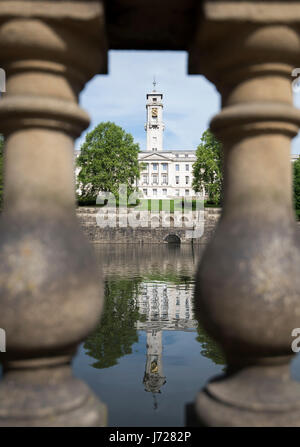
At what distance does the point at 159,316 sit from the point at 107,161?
36.8 m

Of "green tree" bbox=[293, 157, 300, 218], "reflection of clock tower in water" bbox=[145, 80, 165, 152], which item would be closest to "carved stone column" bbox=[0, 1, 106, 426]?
"green tree" bbox=[293, 157, 300, 218]

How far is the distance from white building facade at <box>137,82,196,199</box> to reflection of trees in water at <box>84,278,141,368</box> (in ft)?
238

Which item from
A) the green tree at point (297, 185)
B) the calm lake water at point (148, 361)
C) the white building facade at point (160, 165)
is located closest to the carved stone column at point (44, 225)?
the calm lake water at point (148, 361)

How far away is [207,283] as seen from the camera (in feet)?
4.62

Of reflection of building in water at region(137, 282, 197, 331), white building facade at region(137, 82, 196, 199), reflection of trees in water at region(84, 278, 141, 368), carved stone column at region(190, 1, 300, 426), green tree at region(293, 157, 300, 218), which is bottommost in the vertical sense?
reflection of building in water at region(137, 282, 197, 331)

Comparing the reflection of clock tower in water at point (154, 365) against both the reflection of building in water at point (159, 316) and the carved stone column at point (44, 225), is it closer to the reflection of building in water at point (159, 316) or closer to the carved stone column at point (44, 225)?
the reflection of building in water at point (159, 316)

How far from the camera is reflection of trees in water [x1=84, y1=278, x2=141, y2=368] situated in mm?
4713

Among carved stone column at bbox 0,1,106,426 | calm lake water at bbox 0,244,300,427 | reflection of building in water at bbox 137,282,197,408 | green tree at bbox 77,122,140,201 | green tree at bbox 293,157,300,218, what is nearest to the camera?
carved stone column at bbox 0,1,106,426

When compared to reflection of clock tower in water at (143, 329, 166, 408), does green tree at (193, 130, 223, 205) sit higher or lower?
higher

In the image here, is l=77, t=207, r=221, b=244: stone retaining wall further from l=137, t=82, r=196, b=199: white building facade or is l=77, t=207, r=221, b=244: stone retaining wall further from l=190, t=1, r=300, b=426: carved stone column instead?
l=137, t=82, r=196, b=199: white building facade

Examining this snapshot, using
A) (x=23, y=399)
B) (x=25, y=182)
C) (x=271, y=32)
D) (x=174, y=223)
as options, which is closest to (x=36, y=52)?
(x=25, y=182)

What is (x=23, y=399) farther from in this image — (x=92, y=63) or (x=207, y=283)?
(x=92, y=63)

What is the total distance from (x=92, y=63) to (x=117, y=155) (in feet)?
→ 140

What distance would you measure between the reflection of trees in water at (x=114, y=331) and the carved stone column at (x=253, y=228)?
313cm
